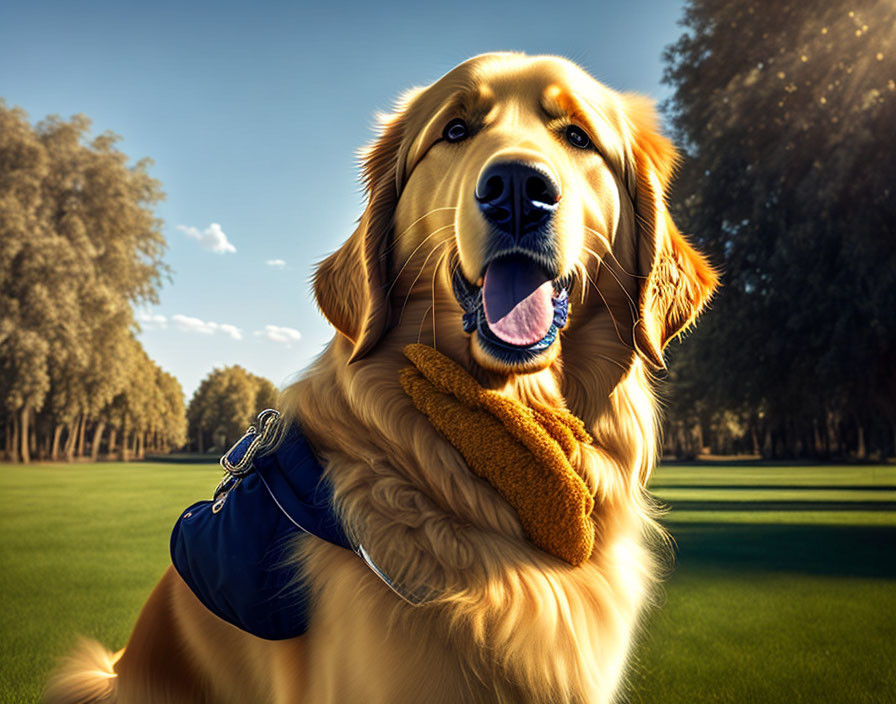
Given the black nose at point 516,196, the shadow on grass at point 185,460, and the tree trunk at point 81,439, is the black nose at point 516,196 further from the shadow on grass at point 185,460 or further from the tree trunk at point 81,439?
the tree trunk at point 81,439

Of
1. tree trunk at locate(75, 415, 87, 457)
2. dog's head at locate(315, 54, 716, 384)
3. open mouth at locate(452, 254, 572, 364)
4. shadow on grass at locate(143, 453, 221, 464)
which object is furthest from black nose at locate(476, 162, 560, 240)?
tree trunk at locate(75, 415, 87, 457)

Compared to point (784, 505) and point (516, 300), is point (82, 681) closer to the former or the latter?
point (516, 300)

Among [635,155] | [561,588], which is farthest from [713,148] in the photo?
[561,588]

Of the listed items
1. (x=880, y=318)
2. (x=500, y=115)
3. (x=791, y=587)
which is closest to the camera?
(x=500, y=115)

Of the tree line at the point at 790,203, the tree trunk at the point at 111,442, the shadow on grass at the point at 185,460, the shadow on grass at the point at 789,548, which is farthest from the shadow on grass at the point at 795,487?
the tree trunk at the point at 111,442

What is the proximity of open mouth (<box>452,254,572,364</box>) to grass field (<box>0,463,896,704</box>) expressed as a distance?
52.4 inches

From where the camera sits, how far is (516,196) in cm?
213

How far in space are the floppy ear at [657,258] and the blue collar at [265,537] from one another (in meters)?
1.24

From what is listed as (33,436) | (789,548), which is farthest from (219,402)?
(789,548)

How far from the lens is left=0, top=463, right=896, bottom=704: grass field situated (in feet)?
15.1

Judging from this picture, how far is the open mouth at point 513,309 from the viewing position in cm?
224

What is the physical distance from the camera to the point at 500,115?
97.3 inches

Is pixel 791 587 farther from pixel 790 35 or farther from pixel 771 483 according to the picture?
pixel 771 483

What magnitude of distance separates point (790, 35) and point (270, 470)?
16.2 meters
